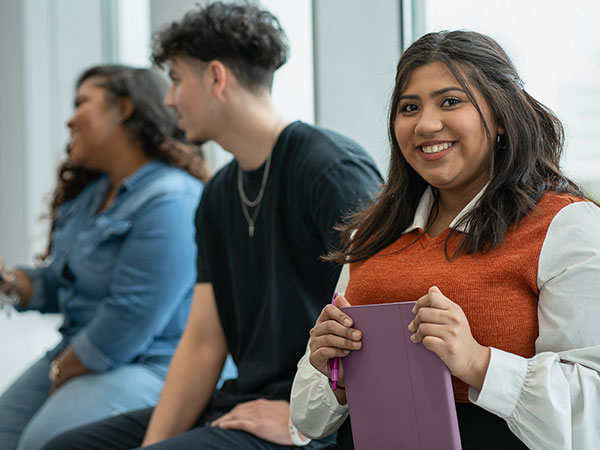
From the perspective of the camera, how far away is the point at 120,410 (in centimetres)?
207

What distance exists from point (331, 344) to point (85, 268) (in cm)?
142

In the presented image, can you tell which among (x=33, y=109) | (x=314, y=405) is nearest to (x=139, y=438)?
(x=314, y=405)

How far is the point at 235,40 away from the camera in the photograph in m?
1.88

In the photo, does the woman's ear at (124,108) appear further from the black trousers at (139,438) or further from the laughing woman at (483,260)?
the laughing woman at (483,260)

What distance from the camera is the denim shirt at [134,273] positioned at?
7.21 ft

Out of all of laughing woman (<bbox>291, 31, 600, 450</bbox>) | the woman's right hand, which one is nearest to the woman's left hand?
laughing woman (<bbox>291, 31, 600, 450</bbox>)

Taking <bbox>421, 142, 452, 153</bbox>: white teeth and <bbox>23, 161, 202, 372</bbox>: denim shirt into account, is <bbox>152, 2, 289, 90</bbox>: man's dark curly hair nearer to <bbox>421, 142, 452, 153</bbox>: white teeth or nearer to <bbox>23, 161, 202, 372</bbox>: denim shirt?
<bbox>23, 161, 202, 372</bbox>: denim shirt

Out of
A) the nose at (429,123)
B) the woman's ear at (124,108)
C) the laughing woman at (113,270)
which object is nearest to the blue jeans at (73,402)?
the laughing woman at (113,270)

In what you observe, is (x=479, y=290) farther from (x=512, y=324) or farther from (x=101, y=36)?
(x=101, y=36)

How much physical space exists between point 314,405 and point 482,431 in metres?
0.30

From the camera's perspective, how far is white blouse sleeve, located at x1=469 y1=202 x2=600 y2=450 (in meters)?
1.00

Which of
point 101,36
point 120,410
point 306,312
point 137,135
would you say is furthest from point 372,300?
point 101,36

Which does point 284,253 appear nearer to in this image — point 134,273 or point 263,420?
point 263,420

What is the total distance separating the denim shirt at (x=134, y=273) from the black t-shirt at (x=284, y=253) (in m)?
0.39
